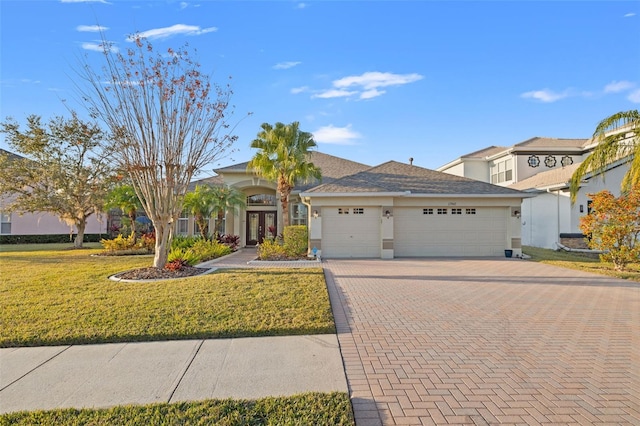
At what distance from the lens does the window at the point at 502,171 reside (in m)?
27.1

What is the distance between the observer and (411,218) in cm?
1612

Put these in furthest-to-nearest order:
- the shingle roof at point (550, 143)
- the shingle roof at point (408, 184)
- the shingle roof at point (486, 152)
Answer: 1. the shingle roof at point (486, 152)
2. the shingle roof at point (550, 143)
3. the shingle roof at point (408, 184)

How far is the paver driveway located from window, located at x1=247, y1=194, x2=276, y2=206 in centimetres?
1281

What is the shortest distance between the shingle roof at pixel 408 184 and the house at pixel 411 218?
0.15ft

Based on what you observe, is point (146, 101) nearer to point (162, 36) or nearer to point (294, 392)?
point (162, 36)

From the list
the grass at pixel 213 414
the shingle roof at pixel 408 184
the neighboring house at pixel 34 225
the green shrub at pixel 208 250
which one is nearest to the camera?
the grass at pixel 213 414

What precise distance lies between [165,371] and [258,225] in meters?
17.4

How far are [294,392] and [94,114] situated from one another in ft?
Result: 34.4

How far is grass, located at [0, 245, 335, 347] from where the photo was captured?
534 cm

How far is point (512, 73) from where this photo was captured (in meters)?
14.1

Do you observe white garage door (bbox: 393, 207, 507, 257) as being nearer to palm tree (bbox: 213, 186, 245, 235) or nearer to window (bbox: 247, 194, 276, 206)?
palm tree (bbox: 213, 186, 245, 235)

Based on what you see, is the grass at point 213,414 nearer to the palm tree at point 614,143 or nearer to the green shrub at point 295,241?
the green shrub at point 295,241

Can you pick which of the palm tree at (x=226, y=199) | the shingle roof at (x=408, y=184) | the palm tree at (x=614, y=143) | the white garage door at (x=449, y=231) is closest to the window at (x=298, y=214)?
the palm tree at (x=226, y=199)

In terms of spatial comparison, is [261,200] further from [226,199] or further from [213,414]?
[213,414]
